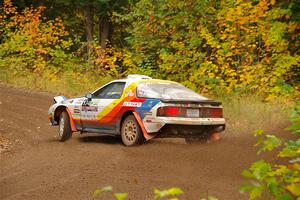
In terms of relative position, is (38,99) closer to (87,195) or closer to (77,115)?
(77,115)

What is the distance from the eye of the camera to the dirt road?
802 centimetres

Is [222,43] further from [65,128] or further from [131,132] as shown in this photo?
[131,132]

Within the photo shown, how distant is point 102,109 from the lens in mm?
12250

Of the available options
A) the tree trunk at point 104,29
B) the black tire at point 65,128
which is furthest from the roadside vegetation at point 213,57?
the black tire at point 65,128

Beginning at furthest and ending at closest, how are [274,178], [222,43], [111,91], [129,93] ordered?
1. [222,43]
2. [111,91]
3. [129,93]
4. [274,178]

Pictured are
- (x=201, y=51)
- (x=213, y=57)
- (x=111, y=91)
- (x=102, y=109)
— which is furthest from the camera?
(x=201, y=51)

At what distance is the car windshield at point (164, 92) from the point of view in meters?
11.4

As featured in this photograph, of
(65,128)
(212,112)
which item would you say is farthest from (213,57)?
(212,112)

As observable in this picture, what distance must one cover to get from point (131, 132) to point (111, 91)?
4.78 feet

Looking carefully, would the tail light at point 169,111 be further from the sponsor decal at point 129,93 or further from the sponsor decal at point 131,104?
the sponsor decal at point 129,93

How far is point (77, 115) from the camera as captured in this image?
516 inches

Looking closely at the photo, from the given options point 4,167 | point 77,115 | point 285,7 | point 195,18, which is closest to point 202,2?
point 195,18

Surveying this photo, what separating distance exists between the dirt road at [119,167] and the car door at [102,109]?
418 mm

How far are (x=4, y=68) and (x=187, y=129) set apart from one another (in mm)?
19989
